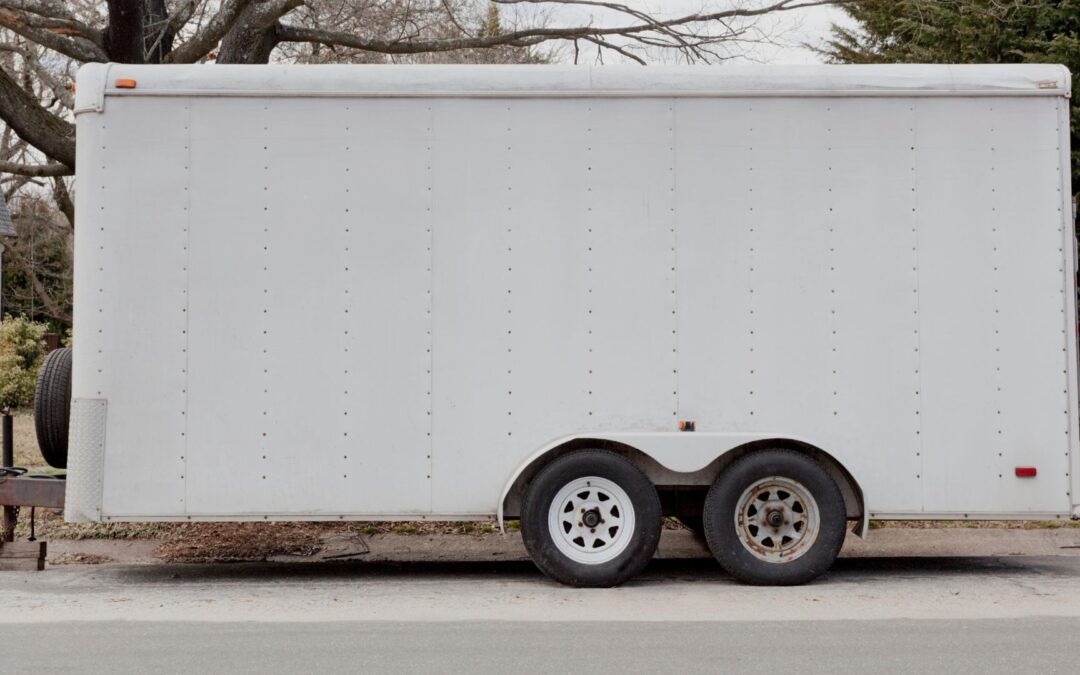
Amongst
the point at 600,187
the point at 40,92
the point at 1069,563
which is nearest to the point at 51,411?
the point at 600,187

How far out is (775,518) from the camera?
6867mm

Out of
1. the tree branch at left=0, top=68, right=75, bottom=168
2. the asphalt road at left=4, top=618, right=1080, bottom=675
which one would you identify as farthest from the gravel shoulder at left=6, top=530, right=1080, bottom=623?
the tree branch at left=0, top=68, right=75, bottom=168

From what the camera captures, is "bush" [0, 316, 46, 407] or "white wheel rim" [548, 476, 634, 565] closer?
"white wheel rim" [548, 476, 634, 565]

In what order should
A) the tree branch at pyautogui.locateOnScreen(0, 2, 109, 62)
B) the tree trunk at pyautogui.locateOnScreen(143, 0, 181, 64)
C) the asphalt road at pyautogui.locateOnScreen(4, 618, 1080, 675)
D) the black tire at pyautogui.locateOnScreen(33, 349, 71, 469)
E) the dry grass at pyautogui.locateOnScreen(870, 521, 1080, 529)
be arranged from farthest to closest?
1. the tree trunk at pyautogui.locateOnScreen(143, 0, 181, 64)
2. the tree branch at pyautogui.locateOnScreen(0, 2, 109, 62)
3. the dry grass at pyautogui.locateOnScreen(870, 521, 1080, 529)
4. the black tire at pyautogui.locateOnScreen(33, 349, 71, 469)
5. the asphalt road at pyautogui.locateOnScreen(4, 618, 1080, 675)

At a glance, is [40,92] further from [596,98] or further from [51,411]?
[596,98]

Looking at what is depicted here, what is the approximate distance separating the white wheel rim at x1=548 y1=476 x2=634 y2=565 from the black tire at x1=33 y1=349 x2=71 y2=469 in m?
3.28

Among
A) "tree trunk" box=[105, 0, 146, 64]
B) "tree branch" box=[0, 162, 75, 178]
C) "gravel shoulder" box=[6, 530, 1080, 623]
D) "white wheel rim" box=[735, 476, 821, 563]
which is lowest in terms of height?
"gravel shoulder" box=[6, 530, 1080, 623]

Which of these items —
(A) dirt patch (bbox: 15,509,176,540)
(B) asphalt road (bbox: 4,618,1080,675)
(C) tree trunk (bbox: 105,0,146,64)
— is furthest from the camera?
(C) tree trunk (bbox: 105,0,146,64)

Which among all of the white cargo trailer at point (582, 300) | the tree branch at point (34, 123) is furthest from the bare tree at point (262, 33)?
the white cargo trailer at point (582, 300)

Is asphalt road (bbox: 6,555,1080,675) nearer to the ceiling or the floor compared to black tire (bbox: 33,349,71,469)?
nearer to the floor

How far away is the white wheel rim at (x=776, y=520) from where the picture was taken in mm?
6844

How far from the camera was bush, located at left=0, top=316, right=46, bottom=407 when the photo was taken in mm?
20000

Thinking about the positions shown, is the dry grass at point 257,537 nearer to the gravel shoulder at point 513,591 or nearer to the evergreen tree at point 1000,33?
the gravel shoulder at point 513,591

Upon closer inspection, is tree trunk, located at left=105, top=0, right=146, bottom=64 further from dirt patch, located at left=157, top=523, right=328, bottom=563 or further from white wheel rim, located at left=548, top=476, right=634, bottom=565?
white wheel rim, located at left=548, top=476, right=634, bottom=565
